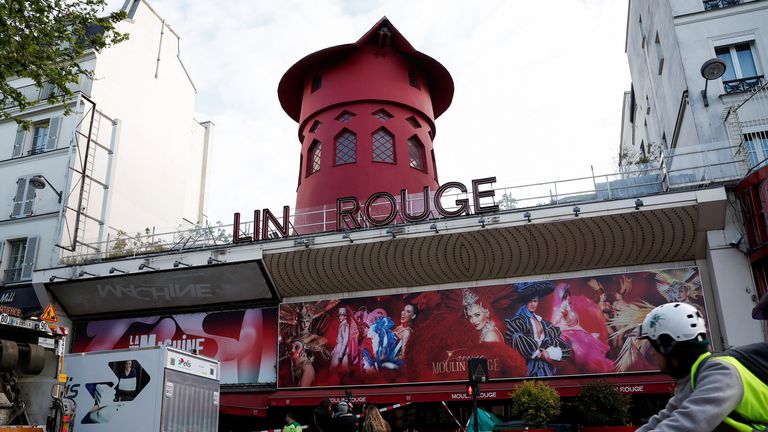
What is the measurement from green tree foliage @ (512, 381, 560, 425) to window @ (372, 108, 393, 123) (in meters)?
9.62

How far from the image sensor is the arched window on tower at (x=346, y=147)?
19.5 metres

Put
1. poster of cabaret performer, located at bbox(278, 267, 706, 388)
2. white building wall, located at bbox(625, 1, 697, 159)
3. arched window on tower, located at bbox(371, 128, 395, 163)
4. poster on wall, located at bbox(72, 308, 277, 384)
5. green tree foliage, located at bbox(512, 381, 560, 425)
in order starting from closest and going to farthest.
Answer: green tree foliage, located at bbox(512, 381, 560, 425), poster of cabaret performer, located at bbox(278, 267, 706, 388), white building wall, located at bbox(625, 1, 697, 159), poster on wall, located at bbox(72, 308, 277, 384), arched window on tower, located at bbox(371, 128, 395, 163)

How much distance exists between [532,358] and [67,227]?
1377 centimetres

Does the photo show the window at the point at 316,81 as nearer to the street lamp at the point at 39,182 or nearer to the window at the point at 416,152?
the window at the point at 416,152

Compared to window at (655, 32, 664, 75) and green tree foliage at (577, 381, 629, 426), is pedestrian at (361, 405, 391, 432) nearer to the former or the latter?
green tree foliage at (577, 381, 629, 426)

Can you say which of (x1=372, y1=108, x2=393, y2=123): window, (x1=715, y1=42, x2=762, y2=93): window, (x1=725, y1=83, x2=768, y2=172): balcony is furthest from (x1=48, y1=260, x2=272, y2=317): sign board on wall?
(x1=715, y1=42, x2=762, y2=93): window

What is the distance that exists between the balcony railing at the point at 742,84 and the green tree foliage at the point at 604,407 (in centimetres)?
744

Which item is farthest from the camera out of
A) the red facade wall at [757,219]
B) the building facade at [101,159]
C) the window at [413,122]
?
the window at [413,122]

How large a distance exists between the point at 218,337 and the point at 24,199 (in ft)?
Answer: 26.8

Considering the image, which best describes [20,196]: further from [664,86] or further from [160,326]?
[664,86]

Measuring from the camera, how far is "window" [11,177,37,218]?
2023 centimetres

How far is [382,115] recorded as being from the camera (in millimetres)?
20281

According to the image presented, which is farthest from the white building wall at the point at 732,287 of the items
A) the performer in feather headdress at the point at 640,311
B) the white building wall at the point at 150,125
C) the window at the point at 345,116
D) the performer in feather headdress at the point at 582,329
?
the white building wall at the point at 150,125

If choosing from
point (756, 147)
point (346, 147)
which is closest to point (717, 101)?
point (756, 147)
